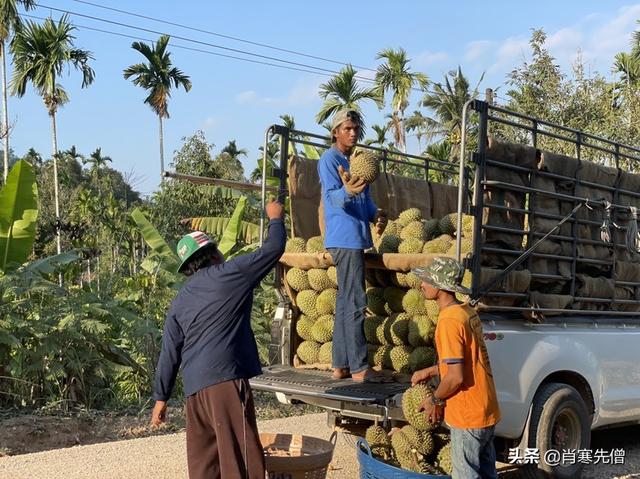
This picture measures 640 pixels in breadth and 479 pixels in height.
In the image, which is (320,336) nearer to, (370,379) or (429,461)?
(370,379)

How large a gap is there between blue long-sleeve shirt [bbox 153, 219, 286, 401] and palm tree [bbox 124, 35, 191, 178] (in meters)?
32.2

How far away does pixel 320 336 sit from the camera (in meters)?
5.86

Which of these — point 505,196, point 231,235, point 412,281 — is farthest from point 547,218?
point 231,235

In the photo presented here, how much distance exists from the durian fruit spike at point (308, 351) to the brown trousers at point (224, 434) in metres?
1.94

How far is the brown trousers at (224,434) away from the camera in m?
3.86

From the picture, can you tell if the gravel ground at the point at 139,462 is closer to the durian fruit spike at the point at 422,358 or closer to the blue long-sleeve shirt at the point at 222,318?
the durian fruit spike at the point at 422,358

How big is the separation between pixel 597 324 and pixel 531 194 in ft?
4.36

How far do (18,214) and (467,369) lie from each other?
22.7ft

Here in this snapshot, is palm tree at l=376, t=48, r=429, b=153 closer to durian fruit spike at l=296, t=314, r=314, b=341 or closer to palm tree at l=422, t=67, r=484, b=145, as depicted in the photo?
palm tree at l=422, t=67, r=484, b=145

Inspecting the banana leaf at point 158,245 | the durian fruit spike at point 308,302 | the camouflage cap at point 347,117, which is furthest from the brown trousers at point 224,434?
the banana leaf at point 158,245

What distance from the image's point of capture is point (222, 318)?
397 centimetres

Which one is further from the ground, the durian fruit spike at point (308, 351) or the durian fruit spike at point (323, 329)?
the durian fruit spike at point (323, 329)

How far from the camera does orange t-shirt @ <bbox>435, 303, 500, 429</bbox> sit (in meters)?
3.97

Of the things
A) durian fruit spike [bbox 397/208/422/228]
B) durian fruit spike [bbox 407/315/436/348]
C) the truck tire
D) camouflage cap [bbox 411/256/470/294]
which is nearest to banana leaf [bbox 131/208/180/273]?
durian fruit spike [bbox 397/208/422/228]
